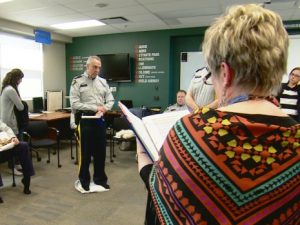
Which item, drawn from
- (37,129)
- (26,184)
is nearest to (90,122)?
(26,184)

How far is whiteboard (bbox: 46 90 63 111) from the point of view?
19.4 feet

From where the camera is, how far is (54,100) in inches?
240

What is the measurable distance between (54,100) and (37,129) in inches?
69.0

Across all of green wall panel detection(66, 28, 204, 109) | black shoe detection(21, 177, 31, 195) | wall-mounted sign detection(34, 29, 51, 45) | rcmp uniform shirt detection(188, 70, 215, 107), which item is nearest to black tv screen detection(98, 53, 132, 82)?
green wall panel detection(66, 28, 204, 109)

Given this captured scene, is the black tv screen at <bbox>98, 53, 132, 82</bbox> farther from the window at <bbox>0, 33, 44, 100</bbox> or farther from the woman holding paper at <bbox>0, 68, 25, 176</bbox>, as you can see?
the woman holding paper at <bbox>0, 68, 25, 176</bbox>

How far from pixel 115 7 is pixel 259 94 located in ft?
12.9

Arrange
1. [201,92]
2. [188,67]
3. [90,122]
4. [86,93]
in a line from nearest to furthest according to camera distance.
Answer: [201,92] < [90,122] < [86,93] < [188,67]

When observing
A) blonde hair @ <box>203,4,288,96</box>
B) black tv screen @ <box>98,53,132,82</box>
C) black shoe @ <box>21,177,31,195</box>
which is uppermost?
black tv screen @ <box>98,53,132,82</box>

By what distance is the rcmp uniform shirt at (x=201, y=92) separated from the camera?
7.78 ft

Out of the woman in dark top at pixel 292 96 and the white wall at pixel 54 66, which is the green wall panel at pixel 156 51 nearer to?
the white wall at pixel 54 66

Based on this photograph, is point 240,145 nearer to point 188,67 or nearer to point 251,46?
point 251,46

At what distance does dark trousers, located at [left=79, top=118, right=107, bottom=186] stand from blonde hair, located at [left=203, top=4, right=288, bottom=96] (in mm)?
2619

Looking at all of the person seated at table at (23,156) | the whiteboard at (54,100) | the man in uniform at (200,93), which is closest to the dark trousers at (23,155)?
the person seated at table at (23,156)

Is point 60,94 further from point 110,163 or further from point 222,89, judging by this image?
point 222,89
